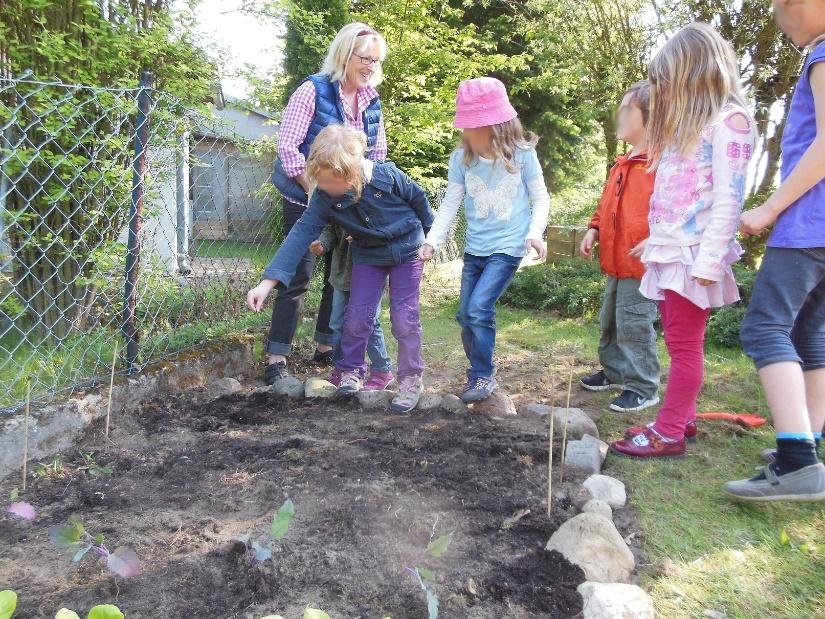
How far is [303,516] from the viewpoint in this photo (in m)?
2.09

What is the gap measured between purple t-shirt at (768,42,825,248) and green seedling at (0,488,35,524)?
2635 millimetres

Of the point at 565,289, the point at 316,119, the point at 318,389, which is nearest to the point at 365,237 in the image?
the point at 316,119

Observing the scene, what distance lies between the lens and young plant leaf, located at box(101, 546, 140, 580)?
1665 mm

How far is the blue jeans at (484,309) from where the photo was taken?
3.20 metres

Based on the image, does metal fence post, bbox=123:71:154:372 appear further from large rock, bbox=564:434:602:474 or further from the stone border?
large rock, bbox=564:434:602:474

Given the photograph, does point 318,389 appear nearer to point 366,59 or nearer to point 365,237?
point 365,237

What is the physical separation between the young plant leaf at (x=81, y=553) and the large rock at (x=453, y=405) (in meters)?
1.74

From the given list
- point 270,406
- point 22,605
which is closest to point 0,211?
point 270,406

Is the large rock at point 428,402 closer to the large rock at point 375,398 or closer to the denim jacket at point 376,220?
the large rock at point 375,398

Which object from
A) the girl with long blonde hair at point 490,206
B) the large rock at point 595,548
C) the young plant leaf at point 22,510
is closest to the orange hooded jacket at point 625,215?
the girl with long blonde hair at point 490,206

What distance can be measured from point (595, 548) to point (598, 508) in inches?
11.2

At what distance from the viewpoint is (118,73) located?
3779 millimetres

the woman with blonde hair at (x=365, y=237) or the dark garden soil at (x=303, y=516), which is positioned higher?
the woman with blonde hair at (x=365, y=237)

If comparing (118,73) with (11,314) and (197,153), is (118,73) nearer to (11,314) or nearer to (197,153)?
(197,153)
